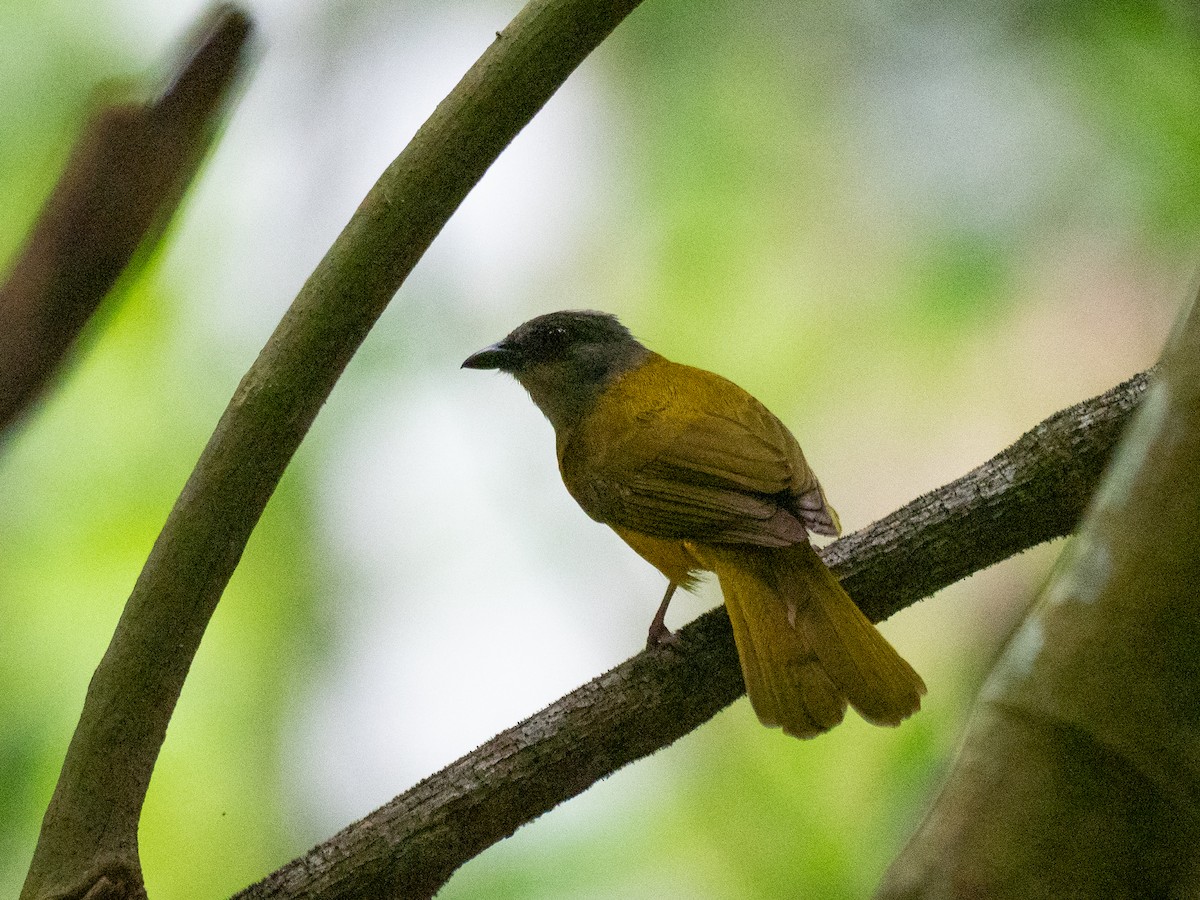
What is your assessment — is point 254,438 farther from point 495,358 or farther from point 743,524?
point 495,358

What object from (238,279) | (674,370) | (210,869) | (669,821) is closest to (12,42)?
(238,279)

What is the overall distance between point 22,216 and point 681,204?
79.8 inches

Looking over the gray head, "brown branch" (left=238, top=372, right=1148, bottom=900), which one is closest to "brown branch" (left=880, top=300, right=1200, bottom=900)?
"brown branch" (left=238, top=372, right=1148, bottom=900)

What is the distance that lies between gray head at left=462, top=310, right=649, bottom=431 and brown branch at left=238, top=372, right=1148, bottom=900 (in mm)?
985

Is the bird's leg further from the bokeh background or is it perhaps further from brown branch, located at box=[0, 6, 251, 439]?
brown branch, located at box=[0, 6, 251, 439]

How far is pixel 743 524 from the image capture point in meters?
2.39

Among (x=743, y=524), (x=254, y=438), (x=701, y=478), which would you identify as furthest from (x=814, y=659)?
(x=254, y=438)

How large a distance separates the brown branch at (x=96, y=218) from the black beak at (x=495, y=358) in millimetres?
911

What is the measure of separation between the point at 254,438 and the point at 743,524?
3.38ft

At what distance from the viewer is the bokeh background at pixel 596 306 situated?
10.8 ft

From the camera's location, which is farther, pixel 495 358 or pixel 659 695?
pixel 495 358

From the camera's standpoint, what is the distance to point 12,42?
3461 millimetres

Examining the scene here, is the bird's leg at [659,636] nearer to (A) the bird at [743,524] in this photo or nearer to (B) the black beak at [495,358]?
(A) the bird at [743,524]

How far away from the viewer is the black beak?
10.8ft
